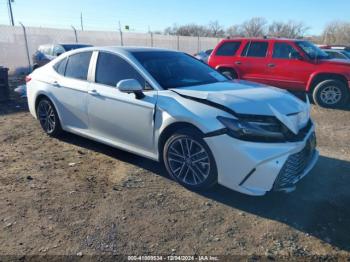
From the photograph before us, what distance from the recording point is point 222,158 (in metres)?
3.53

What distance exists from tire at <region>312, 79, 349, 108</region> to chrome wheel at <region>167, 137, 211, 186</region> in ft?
20.4

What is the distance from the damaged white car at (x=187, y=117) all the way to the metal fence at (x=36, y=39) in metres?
16.6

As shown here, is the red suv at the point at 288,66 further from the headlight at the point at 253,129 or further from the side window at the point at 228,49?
the headlight at the point at 253,129

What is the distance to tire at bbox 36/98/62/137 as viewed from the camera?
18.7ft

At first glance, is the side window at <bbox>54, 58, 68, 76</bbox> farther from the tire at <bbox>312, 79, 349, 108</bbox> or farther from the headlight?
the tire at <bbox>312, 79, 349, 108</bbox>

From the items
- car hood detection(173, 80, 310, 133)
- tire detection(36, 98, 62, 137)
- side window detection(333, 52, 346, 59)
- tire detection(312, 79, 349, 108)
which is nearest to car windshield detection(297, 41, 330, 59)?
tire detection(312, 79, 349, 108)

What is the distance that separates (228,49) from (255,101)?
23.6 feet

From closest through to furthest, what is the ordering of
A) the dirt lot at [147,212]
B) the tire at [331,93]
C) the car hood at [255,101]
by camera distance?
the dirt lot at [147,212]
the car hood at [255,101]
the tire at [331,93]

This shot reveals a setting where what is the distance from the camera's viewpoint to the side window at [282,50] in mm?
9387

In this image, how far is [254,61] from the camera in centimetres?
992

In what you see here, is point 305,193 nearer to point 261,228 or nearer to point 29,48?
point 261,228

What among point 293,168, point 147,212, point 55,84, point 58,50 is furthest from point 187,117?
point 58,50

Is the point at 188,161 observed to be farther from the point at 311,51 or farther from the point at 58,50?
the point at 58,50

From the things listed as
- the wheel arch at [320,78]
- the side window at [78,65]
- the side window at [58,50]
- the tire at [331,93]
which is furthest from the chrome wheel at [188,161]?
the side window at [58,50]
